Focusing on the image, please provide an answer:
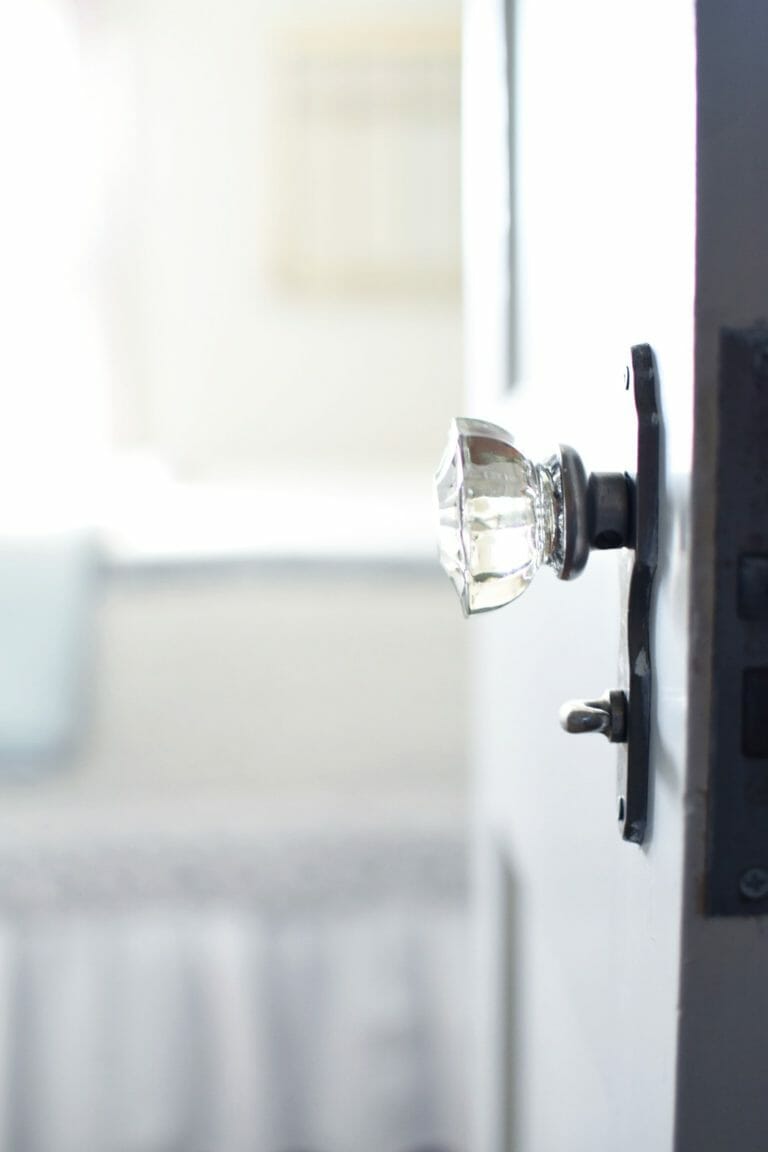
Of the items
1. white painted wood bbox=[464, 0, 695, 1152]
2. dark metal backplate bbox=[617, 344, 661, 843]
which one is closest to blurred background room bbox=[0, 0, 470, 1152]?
white painted wood bbox=[464, 0, 695, 1152]

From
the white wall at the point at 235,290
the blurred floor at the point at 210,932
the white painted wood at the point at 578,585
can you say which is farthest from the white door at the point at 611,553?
the white wall at the point at 235,290

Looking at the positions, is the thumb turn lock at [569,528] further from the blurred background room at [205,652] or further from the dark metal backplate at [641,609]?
the blurred background room at [205,652]

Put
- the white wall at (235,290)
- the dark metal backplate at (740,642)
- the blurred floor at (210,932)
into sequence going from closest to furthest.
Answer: the dark metal backplate at (740,642)
the blurred floor at (210,932)
the white wall at (235,290)

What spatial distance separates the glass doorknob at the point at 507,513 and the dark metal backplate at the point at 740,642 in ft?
0.17

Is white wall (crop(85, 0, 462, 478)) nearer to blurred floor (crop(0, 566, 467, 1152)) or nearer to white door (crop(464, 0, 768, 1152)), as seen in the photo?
blurred floor (crop(0, 566, 467, 1152))

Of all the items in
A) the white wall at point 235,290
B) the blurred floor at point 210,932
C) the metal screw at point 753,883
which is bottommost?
the blurred floor at point 210,932

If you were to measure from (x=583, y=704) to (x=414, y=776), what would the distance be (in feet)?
4.26

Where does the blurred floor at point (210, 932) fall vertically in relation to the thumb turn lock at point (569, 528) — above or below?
below

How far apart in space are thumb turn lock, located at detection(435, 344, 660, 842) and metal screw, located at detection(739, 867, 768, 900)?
0.12 feet

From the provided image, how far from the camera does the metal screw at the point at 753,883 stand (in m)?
0.25

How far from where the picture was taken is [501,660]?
0.59 metres

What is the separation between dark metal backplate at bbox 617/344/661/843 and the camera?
26 centimetres

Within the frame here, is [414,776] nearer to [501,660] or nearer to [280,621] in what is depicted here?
A: [280,621]

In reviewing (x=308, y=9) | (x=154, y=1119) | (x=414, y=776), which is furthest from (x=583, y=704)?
(x=308, y=9)
